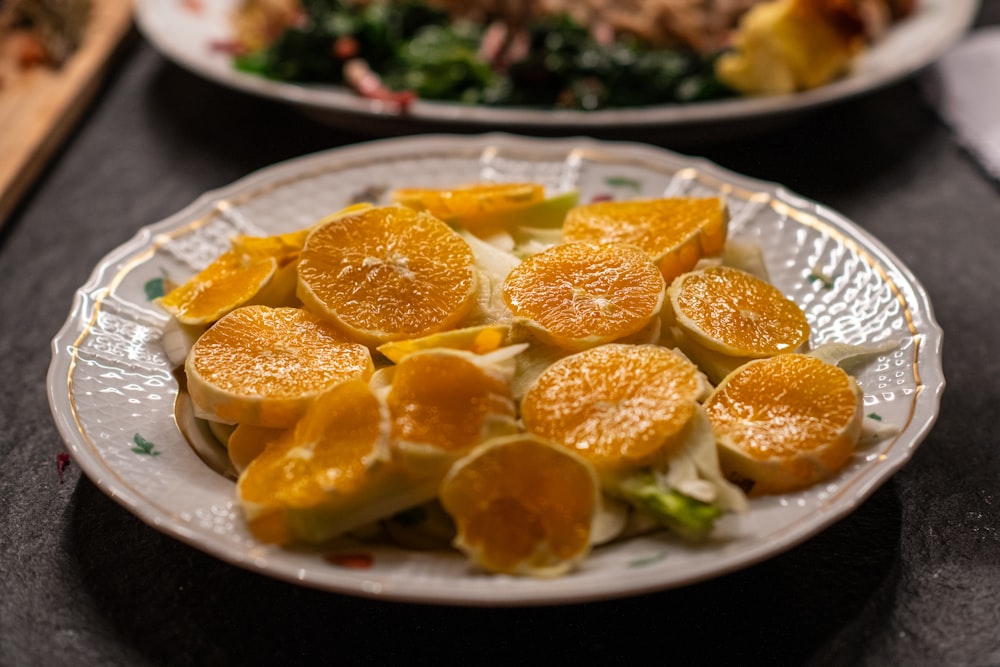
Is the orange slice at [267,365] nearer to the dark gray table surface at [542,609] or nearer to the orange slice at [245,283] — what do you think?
the orange slice at [245,283]

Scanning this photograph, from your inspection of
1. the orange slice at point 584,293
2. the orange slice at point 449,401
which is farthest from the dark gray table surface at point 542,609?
the orange slice at point 584,293

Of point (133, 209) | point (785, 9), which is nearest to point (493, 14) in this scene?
point (785, 9)

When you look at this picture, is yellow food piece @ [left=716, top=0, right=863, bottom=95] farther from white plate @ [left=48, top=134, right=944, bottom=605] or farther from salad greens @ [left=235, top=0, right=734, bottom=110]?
white plate @ [left=48, top=134, right=944, bottom=605]

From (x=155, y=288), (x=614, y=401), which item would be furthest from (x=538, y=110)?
(x=614, y=401)

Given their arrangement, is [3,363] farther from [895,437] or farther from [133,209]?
[895,437]

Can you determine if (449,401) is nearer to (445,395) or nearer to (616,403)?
(445,395)

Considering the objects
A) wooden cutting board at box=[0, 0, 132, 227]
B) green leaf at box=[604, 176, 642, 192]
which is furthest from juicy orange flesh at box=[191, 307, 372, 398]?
wooden cutting board at box=[0, 0, 132, 227]

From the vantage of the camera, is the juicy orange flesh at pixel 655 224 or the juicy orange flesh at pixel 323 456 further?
the juicy orange flesh at pixel 655 224
